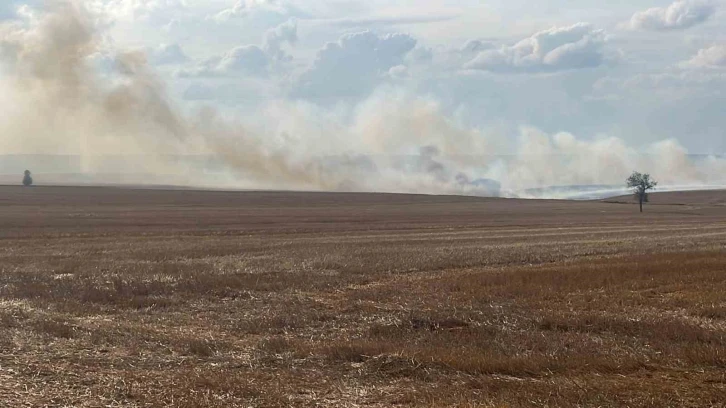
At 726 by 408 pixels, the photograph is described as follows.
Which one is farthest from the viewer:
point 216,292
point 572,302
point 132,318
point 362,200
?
point 362,200

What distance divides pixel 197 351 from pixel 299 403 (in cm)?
455

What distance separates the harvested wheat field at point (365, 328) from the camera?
12.7 metres

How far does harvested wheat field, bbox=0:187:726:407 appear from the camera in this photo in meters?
12.7

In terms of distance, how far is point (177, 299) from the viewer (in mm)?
22984

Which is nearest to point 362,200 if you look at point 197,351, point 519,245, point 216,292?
point 519,245

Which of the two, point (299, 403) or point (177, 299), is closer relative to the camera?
point (299, 403)

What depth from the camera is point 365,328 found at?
738 inches

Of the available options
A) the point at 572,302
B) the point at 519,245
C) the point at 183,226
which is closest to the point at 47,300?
the point at 572,302

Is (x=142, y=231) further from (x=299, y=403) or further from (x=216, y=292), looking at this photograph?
(x=299, y=403)

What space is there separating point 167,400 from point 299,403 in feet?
6.79

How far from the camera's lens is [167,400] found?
12117 mm

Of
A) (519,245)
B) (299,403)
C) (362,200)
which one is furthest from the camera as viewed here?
(362,200)

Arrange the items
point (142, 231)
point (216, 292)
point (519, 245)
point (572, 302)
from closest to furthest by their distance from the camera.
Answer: point (572, 302) → point (216, 292) → point (519, 245) → point (142, 231)

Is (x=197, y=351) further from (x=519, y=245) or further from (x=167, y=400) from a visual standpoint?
(x=519, y=245)
